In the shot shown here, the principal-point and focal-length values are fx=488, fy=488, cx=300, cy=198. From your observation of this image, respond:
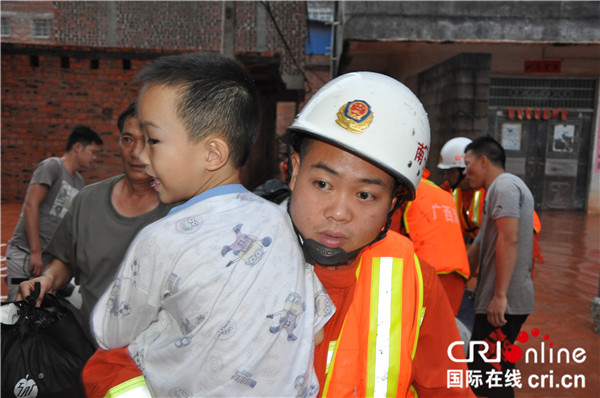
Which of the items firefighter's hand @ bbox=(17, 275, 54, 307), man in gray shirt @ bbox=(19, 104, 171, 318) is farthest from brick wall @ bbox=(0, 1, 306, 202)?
firefighter's hand @ bbox=(17, 275, 54, 307)

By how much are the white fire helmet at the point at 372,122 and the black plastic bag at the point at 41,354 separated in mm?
1343

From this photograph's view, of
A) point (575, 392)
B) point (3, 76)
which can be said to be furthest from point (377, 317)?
point (3, 76)

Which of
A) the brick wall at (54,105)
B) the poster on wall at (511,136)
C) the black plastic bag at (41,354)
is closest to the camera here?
the black plastic bag at (41,354)

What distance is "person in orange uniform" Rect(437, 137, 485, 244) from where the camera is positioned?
474 cm

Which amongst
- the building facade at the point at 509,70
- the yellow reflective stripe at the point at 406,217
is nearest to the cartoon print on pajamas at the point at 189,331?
the yellow reflective stripe at the point at 406,217

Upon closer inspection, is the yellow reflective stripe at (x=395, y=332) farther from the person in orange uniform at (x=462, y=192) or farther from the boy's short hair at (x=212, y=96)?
the person in orange uniform at (x=462, y=192)

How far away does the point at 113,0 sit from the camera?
2433 centimetres

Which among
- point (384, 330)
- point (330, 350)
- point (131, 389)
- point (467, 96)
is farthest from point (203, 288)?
point (467, 96)

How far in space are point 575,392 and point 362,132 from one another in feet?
11.9

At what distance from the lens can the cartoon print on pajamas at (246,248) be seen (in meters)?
1.05

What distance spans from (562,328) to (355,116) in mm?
4845

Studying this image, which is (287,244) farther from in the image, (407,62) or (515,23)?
(407,62)

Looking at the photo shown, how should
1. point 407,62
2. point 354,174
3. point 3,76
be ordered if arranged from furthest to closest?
point 3,76, point 407,62, point 354,174

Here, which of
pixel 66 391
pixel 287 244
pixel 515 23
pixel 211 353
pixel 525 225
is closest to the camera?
pixel 211 353
